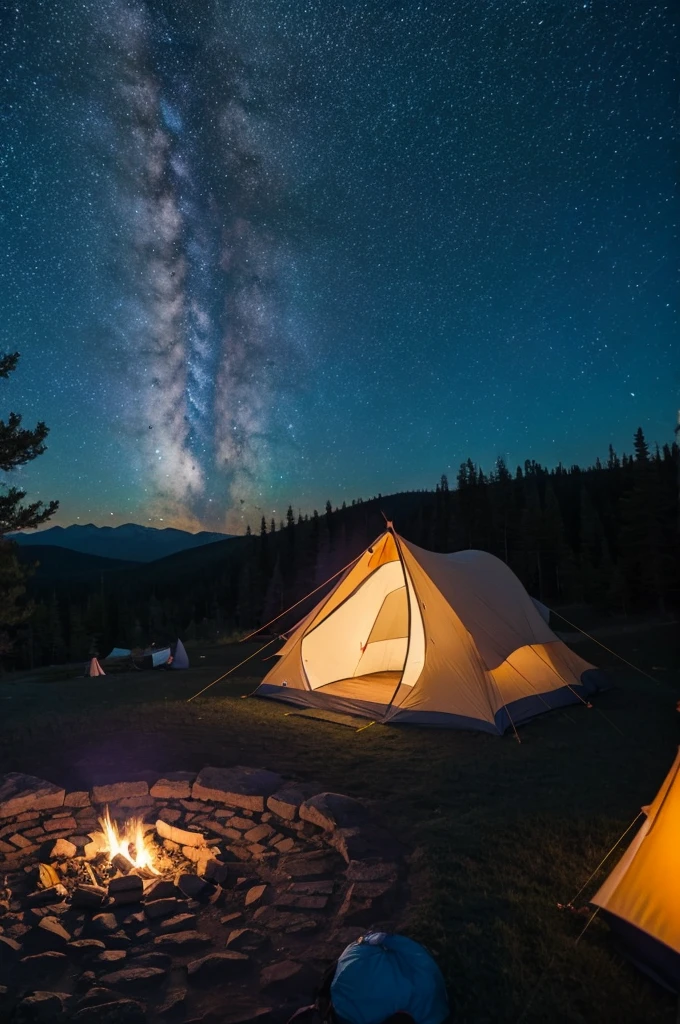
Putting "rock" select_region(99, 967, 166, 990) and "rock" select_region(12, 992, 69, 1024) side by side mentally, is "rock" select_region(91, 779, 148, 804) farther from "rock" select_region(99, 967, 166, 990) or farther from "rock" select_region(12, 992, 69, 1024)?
"rock" select_region(12, 992, 69, 1024)

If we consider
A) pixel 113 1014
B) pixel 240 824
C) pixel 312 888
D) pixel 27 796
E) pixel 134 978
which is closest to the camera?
pixel 113 1014

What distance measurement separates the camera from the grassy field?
123 inches

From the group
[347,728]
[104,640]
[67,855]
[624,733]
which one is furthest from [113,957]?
[104,640]

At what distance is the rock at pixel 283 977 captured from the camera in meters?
3.18

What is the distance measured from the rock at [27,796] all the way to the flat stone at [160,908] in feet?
6.90

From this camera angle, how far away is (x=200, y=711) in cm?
966

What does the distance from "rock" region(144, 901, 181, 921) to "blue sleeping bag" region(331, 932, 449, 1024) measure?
1.64 meters

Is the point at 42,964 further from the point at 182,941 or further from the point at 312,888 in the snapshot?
the point at 312,888

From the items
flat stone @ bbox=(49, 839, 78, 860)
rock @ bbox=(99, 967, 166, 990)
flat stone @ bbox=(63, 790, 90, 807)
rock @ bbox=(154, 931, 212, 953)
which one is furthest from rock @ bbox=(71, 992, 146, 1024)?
flat stone @ bbox=(63, 790, 90, 807)

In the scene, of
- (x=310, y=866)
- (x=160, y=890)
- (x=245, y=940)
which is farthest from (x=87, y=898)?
A: (x=310, y=866)

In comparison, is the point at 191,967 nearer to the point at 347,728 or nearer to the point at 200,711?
the point at 347,728

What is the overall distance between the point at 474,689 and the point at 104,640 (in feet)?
238

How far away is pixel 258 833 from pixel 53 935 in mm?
1754

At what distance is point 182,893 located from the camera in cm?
429
